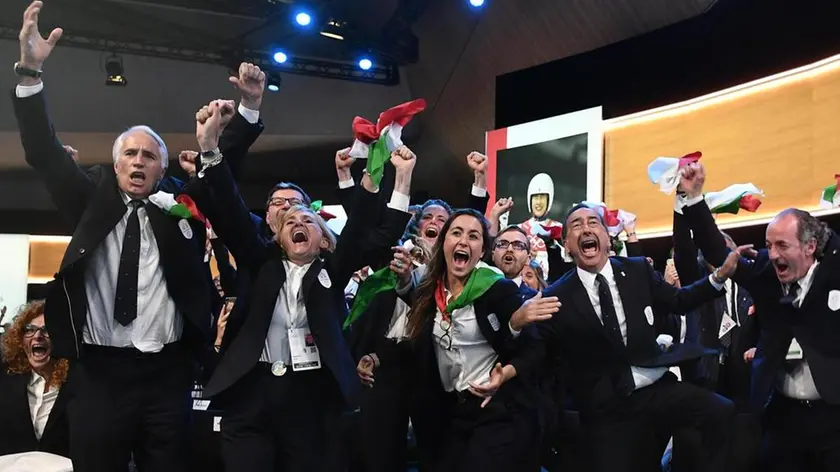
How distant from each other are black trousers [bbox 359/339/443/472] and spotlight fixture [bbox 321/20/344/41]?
613 cm

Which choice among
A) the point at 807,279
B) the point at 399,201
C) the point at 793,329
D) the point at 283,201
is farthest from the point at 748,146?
the point at 283,201

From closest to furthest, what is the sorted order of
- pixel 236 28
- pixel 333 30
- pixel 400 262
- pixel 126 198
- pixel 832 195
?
1. pixel 126 198
2. pixel 400 262
3. pixel 832 195
4. pixel 333 30
5. pixel 236 28

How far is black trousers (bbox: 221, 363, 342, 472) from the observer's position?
2818 mm

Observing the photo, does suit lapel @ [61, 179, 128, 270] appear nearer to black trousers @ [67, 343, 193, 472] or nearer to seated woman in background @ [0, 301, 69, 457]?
black trousers @ [67, 343, 193, 472]

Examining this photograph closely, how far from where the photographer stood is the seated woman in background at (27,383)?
3959 millimetres

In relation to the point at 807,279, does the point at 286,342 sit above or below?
below

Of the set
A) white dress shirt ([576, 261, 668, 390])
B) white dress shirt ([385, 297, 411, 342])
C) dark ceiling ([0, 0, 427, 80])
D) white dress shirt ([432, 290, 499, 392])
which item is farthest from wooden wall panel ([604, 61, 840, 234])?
white dress shirt ([432, 290, 499, 392])

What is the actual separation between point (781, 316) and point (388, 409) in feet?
6.11

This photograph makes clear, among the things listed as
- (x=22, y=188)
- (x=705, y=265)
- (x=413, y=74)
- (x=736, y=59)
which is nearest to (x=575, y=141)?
(x=736, y=59)

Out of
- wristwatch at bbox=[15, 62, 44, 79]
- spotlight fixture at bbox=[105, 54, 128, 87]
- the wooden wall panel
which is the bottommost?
wristwatch at bbox=[15, 62, 44, 79]

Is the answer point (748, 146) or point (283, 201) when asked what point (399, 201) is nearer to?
point (283, 201)

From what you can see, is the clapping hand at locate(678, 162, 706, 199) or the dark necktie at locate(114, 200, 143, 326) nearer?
the dark necktie at locate(114, 200, 143, 326)

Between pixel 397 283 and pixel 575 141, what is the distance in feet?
17.0

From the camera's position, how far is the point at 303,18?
8578 mm
